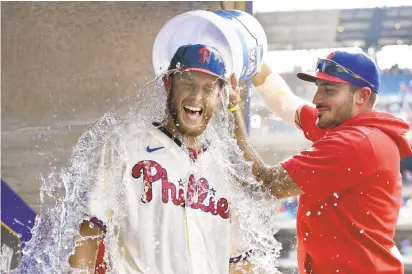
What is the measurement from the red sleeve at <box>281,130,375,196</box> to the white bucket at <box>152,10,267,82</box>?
1.10 ft

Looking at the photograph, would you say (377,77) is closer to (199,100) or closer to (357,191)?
(357,191)

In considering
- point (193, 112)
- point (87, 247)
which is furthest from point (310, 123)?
point (87, 247)

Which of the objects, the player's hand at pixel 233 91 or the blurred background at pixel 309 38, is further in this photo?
the blurred background at pixel 309 38

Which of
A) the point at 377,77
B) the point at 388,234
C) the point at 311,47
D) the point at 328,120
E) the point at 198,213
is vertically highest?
the point at 311,47

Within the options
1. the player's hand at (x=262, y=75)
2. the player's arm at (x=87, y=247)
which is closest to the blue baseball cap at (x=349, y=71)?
the player's hand at (x=262, y=75)

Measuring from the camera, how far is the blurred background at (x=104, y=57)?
266cm

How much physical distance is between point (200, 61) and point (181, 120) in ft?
0.54

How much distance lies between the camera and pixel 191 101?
1671 mm

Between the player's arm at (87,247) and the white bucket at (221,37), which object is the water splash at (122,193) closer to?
the player's arm at (87,247)

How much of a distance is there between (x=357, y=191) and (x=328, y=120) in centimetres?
25

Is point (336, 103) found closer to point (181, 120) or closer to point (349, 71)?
point (349, 71)

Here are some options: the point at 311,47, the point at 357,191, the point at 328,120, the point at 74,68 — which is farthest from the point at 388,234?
the point at 74,68

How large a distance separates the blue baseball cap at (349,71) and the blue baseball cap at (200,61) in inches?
19.0

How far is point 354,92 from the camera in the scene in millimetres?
2055
